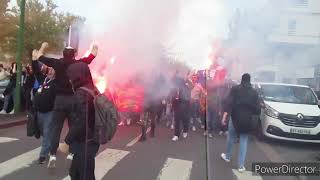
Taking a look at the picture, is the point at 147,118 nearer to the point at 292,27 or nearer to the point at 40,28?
the point at 292,27

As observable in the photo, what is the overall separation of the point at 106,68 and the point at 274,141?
469 centimetres

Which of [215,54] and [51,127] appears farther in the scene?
[215,54]

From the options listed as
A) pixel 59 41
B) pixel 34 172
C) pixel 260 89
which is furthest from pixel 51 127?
pixel 59 41

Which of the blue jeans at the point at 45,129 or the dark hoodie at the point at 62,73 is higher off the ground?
the dark hoodie at the point at 62,73

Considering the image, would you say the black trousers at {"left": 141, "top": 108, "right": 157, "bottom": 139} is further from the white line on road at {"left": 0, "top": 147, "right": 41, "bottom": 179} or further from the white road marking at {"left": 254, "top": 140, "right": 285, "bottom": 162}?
the white line on road at {"left": 0, "top": 147, "right": 41, "bottom": 179}


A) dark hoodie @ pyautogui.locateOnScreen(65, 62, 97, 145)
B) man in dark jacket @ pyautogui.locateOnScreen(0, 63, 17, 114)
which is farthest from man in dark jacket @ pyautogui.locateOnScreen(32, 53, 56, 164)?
man in dark jacket @ pyautogui.locateOnScreen(0, 63, 17, 114)

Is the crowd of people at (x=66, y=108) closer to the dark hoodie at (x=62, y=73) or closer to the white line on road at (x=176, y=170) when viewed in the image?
the dark hoodie at (x=62, y=73)

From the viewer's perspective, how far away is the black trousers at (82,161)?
505 cm

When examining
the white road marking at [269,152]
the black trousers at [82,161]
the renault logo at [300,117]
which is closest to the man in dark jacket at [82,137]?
the black trousers at [82,161]

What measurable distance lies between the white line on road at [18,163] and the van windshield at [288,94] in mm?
6349

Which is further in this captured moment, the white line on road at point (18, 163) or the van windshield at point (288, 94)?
the van windshield at point (288, 94)

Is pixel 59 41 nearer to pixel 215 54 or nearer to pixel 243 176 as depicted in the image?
pixel 215 54

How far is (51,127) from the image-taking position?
7.42m

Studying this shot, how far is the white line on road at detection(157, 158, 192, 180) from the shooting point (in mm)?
7429
